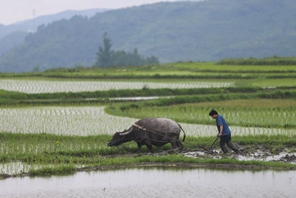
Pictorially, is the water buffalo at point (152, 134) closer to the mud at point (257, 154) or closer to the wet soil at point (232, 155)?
the wet soil at point (232, 155)

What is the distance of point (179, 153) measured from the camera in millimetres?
10688

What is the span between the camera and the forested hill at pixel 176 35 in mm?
118494

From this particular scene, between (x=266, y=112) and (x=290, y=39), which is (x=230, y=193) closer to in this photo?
(x=266, y=112)

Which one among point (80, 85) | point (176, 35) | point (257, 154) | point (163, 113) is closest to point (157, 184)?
point (257, 154)

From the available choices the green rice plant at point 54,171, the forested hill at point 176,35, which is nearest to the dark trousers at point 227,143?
the green rice plant at point 54,171

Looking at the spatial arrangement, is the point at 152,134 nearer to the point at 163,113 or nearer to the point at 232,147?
the point at 232,147

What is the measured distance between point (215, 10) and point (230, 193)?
471 feet

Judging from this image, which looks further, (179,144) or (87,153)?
(179,144)

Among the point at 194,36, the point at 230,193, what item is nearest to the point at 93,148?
the point at 230,193

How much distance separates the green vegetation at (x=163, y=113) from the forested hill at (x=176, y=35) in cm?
8569

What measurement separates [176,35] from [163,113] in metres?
119

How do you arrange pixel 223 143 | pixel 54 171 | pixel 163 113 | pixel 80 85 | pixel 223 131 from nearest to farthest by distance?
1. pixel 54 171
2. pixel 223 131
3. pixel 223 143
4. pixel 163 113
5. pixel 80 85

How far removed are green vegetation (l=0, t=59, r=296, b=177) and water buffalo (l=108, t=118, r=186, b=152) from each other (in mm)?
167

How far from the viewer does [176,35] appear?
134250mm
